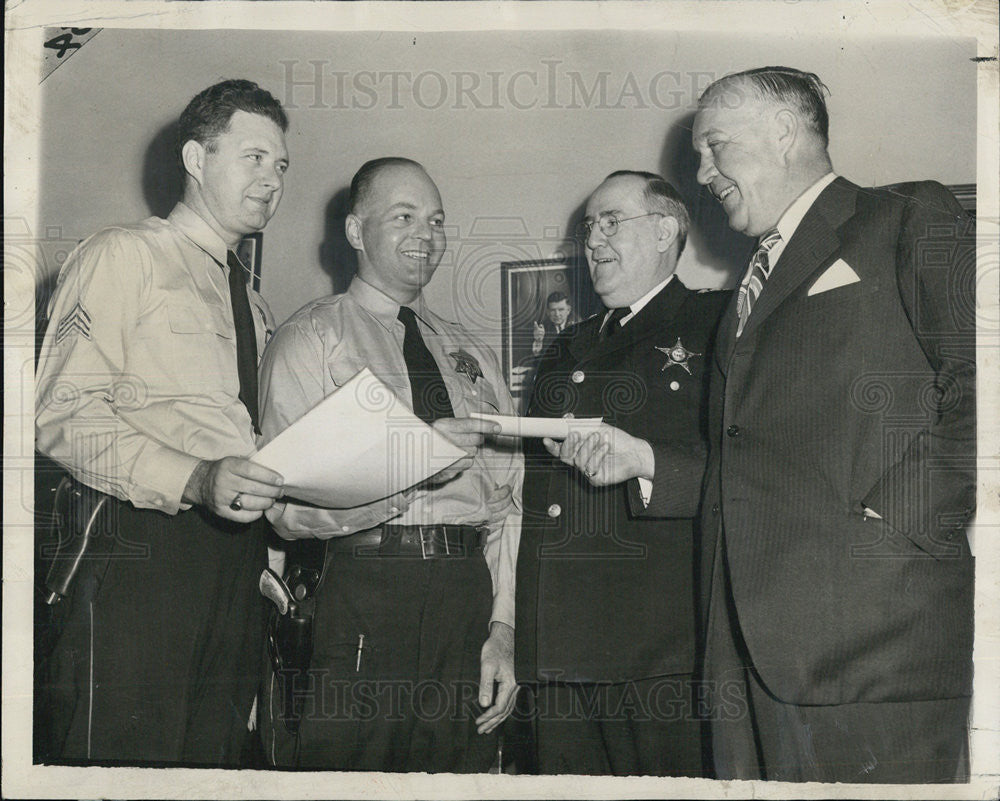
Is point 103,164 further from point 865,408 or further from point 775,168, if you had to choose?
point 865,408

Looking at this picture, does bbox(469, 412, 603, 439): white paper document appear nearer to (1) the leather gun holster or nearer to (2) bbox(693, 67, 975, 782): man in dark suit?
(2) bbox(693, 67, 975, 782): man in dark suit

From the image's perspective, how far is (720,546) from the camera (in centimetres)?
244

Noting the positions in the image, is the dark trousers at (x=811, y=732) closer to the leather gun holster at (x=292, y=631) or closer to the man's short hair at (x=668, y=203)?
the man's short hair at (x=668, y=203)

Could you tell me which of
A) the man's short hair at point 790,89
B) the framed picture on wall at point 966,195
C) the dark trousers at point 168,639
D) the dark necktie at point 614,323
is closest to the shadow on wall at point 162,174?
the dark trousers at point 168,639

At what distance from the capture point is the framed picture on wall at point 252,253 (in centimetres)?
275

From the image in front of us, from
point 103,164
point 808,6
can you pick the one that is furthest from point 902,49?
point 103,164

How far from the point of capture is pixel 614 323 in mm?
2637

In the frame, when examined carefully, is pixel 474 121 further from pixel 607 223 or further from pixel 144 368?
pixel 144 368

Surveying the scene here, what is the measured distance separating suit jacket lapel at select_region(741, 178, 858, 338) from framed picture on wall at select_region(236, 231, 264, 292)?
123 cm

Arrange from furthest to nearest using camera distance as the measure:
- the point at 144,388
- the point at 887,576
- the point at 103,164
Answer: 1. the point at 103,164
2. the point at 144,388
3. the point at 887,576

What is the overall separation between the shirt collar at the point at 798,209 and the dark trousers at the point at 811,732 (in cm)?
76

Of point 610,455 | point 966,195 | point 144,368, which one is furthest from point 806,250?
point 144,368

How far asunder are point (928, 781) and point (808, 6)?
75.3 inches

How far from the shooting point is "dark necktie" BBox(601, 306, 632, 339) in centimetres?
263
